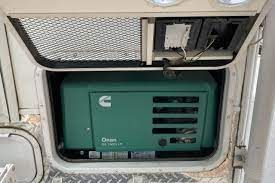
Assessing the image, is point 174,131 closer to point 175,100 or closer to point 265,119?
point 175,100

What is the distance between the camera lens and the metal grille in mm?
1320

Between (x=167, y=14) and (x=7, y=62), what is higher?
(x=167, y=14)

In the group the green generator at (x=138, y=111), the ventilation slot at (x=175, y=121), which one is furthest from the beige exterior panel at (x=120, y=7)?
the ventilation slot at (x=175, y=121)

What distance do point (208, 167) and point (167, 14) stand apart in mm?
995

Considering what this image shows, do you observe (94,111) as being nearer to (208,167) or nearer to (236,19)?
(208,167)

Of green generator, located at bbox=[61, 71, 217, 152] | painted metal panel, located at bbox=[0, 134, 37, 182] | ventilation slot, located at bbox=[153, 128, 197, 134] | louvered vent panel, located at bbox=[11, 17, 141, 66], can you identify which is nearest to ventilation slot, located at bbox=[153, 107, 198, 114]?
green generator, located at bbox=[61, 71, 217, 152]

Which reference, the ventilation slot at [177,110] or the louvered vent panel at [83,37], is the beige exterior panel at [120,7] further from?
the ventilation slot at [177,110]

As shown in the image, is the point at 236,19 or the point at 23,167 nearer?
the point at 236,19

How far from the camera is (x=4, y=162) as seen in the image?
6.20 ft

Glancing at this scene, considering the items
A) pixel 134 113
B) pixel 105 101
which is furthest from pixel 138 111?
pixel 105 101

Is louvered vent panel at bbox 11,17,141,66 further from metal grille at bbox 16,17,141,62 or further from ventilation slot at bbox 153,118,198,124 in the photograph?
ventilation slot at bbox 153,118,198,124

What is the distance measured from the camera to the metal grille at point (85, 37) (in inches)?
52.0

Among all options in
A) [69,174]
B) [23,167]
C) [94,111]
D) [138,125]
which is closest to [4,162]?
[23,167]

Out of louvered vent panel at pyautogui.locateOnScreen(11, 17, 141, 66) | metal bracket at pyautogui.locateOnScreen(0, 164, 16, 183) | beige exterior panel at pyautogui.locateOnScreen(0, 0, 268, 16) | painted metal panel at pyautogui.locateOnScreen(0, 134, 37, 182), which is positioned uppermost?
beige exterior panel at pyautogui.locateOnScreen(0, 0, 268, 16)
